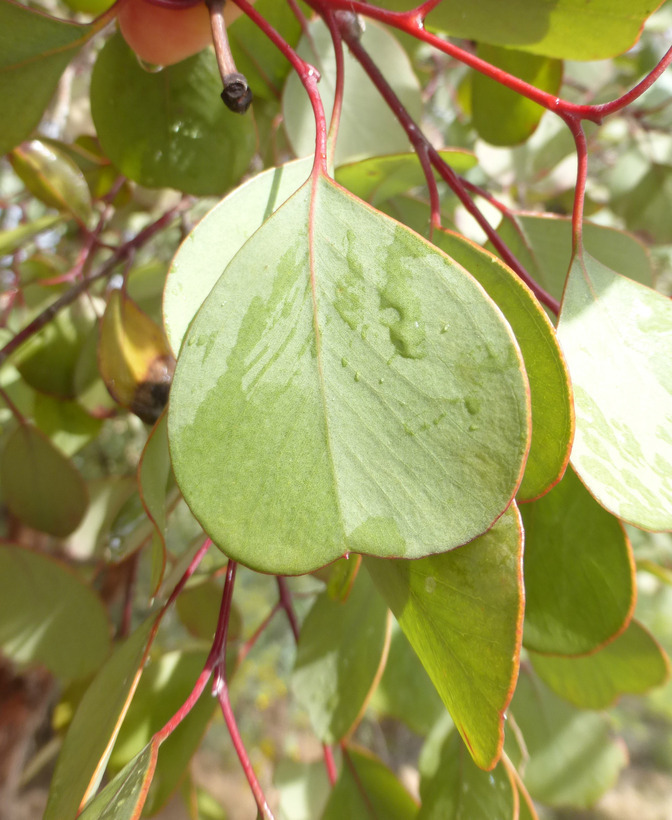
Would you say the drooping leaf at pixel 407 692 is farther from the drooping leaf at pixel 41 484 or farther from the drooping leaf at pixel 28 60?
the drooping leaf at pixel 28 60

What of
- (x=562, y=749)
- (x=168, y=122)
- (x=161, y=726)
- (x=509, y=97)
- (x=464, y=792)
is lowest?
(x=562, y=749)

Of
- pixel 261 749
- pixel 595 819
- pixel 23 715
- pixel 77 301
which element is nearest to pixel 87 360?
pixel 77 301

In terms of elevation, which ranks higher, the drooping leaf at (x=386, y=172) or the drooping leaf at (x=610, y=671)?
the drooping leaf at (x=386, y=172)

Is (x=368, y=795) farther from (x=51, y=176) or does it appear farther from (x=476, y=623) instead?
(x=51, y=176)

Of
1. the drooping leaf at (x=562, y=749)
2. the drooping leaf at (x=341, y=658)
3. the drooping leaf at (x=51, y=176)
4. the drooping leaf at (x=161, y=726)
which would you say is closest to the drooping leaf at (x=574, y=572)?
the drooping leaf at (x=341, y=658)

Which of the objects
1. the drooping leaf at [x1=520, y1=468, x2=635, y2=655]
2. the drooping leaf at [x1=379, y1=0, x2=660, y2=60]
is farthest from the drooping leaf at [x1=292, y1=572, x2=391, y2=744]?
the drooping leaf at [x1=379, y1=0, x2=660, y2=60]

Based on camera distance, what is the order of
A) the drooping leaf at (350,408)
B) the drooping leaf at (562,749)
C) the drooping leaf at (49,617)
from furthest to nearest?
the drooping leaf at (562,749) < the drooping leaf at (49,617) < the drooping leaf at (350,408)

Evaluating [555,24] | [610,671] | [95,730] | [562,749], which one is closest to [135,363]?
[95,730]
